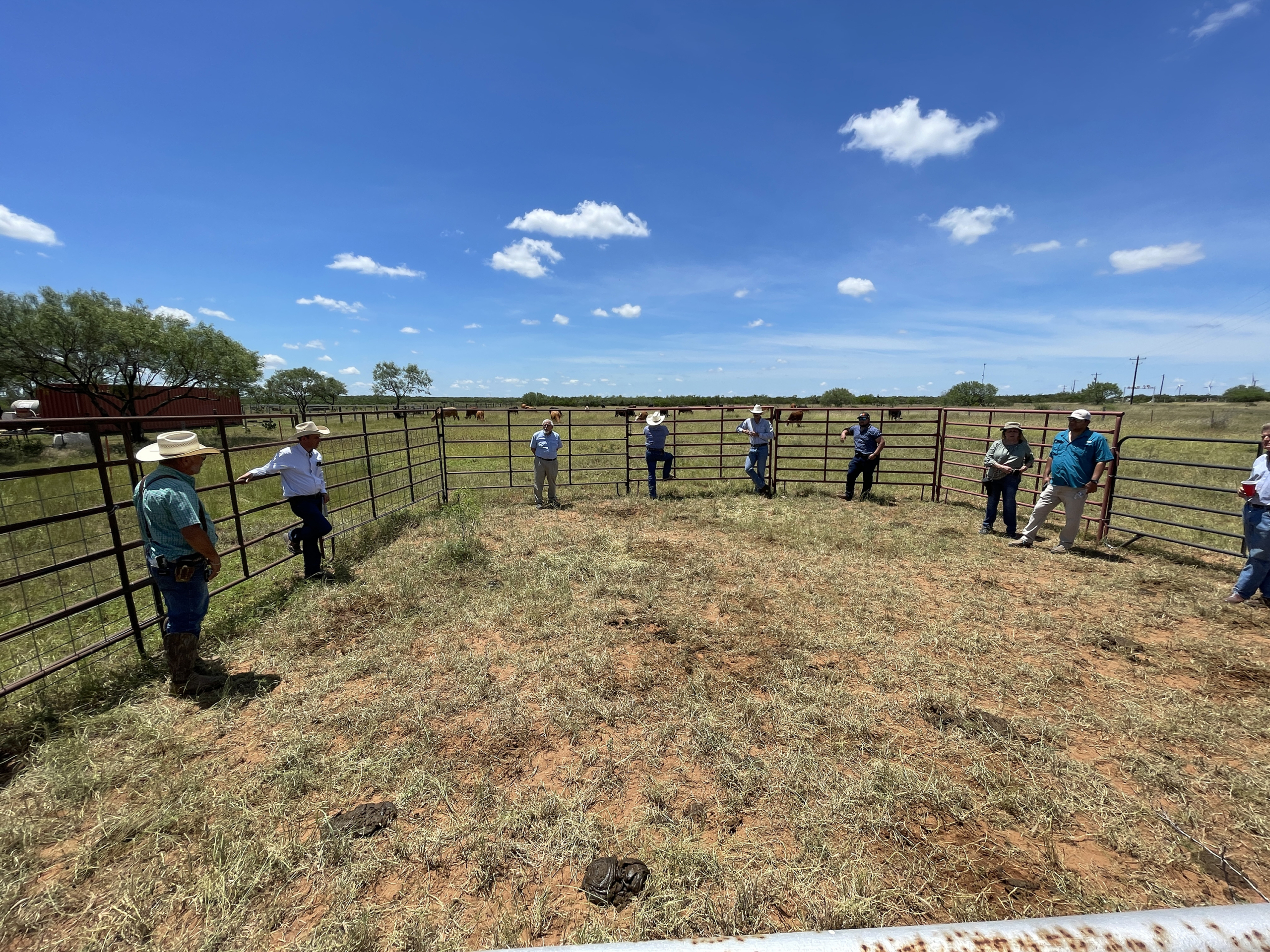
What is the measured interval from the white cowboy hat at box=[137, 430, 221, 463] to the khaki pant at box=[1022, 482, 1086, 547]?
29.5ft

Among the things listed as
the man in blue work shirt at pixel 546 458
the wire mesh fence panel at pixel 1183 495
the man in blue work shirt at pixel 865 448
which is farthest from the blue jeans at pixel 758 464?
the wire mesh fence panel at pixel 1183 495

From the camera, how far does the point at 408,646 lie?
4.59 metres

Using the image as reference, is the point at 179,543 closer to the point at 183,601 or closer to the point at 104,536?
the point at 183,601

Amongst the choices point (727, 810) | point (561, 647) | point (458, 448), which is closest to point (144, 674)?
point (561, 647)

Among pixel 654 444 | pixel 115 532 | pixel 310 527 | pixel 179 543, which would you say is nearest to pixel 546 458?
pixel 654 444

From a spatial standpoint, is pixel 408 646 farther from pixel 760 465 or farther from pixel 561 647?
pixel 760 465

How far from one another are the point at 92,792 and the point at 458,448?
16748mm

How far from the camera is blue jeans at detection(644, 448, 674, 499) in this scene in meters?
10.1

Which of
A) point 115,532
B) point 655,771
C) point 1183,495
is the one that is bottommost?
point 1183,495

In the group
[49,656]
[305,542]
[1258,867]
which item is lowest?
[1258,867]

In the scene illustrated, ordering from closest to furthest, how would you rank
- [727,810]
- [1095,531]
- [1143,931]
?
[1143,931] < [727,810] < [1095,531]

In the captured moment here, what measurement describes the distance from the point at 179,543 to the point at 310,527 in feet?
7.40

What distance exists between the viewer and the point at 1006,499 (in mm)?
7582

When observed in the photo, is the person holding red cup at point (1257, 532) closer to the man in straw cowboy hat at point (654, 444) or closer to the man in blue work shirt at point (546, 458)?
the man in straw cowboy hat at point (654, 444)
